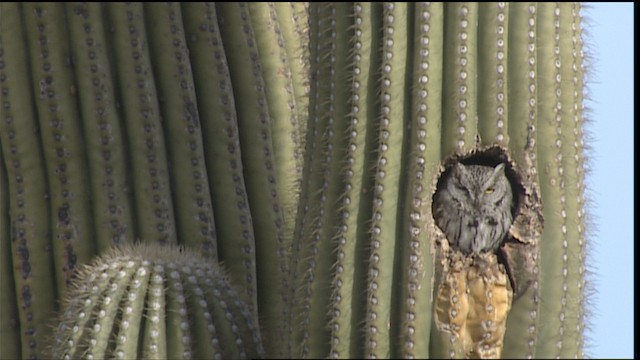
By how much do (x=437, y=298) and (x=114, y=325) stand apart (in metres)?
0.97

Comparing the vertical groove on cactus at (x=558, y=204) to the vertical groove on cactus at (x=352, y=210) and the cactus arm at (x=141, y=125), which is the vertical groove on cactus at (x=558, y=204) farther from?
the cactus arm at (x=141, y=125)

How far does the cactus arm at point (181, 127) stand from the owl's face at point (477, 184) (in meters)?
1.62

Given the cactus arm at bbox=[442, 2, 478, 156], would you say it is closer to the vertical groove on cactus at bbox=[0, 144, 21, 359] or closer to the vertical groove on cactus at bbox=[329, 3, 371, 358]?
the vertical groove on cactus at bbox=[329, 3, 371, 358]

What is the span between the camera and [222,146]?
18.5 feet

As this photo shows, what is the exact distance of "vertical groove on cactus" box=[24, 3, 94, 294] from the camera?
5453 mm

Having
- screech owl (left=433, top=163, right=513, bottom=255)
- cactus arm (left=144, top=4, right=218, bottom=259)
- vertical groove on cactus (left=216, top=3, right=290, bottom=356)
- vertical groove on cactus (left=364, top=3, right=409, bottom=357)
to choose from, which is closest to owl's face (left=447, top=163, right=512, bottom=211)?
screech owl (left=433, top=163, right=513, bottom=255)

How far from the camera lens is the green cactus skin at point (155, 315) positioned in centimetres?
445

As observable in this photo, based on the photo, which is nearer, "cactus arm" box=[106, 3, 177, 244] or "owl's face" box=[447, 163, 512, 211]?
"owl's face" box=[447, 163, 512, 211]

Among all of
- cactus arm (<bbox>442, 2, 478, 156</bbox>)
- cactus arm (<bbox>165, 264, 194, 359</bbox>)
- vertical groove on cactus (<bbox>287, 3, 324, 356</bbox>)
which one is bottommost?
cactus arm (<bbox>165, 264, 194, 359</bbox>)

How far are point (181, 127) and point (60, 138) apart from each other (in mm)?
383

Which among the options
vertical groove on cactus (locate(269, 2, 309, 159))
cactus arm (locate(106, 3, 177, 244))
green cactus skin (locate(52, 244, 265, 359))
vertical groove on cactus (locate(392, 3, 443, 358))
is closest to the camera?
vertical groove on cactus (locate(392, 3, 443, 358))

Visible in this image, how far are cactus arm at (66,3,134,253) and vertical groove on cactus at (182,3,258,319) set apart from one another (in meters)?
0.30

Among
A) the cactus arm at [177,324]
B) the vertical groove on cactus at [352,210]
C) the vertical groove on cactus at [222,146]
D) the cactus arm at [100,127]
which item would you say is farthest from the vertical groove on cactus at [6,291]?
the vertical groove on cactus at [352,210]

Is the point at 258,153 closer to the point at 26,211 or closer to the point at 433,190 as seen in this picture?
the point at 26,211
